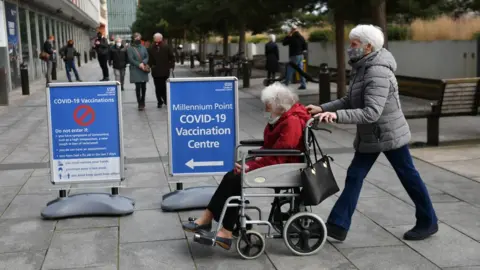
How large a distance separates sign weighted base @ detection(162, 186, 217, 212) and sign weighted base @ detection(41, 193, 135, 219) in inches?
13.5

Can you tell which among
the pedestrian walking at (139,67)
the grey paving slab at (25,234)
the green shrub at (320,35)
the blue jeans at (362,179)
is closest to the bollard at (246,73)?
the pedestrian walking at (139,67)

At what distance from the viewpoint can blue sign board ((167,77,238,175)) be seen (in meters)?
5.92

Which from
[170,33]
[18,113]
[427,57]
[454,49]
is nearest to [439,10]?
[454,49]

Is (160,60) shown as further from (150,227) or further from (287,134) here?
(287,134)

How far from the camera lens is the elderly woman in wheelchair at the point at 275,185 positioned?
454 centimetres

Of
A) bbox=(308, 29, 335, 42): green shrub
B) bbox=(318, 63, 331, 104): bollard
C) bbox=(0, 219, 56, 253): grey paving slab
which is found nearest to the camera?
bbox=(0, 219, 56, 253): grey paving slab

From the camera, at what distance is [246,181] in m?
4.53


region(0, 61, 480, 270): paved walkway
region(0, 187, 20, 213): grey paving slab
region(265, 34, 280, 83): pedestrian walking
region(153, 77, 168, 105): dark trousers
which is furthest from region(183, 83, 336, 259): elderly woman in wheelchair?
region(265, 34, 280, 83): pedestrian walking

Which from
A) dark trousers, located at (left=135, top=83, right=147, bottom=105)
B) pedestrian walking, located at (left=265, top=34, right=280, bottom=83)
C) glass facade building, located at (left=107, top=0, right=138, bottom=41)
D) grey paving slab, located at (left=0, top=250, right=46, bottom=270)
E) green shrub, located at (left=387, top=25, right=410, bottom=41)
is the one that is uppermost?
glass facade building, located at (left=107, top=0, right=138, bottom=41)

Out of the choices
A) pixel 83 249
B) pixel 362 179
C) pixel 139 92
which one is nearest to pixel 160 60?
pixel 139 92

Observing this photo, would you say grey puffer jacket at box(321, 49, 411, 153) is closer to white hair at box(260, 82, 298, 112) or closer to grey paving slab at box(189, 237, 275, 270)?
white hair at box(260, 82, 298, 112)

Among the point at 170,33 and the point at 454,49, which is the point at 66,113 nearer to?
the point at 454,49

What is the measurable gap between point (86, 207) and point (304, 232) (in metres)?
2.27

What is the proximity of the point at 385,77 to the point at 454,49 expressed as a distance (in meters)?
11.9
